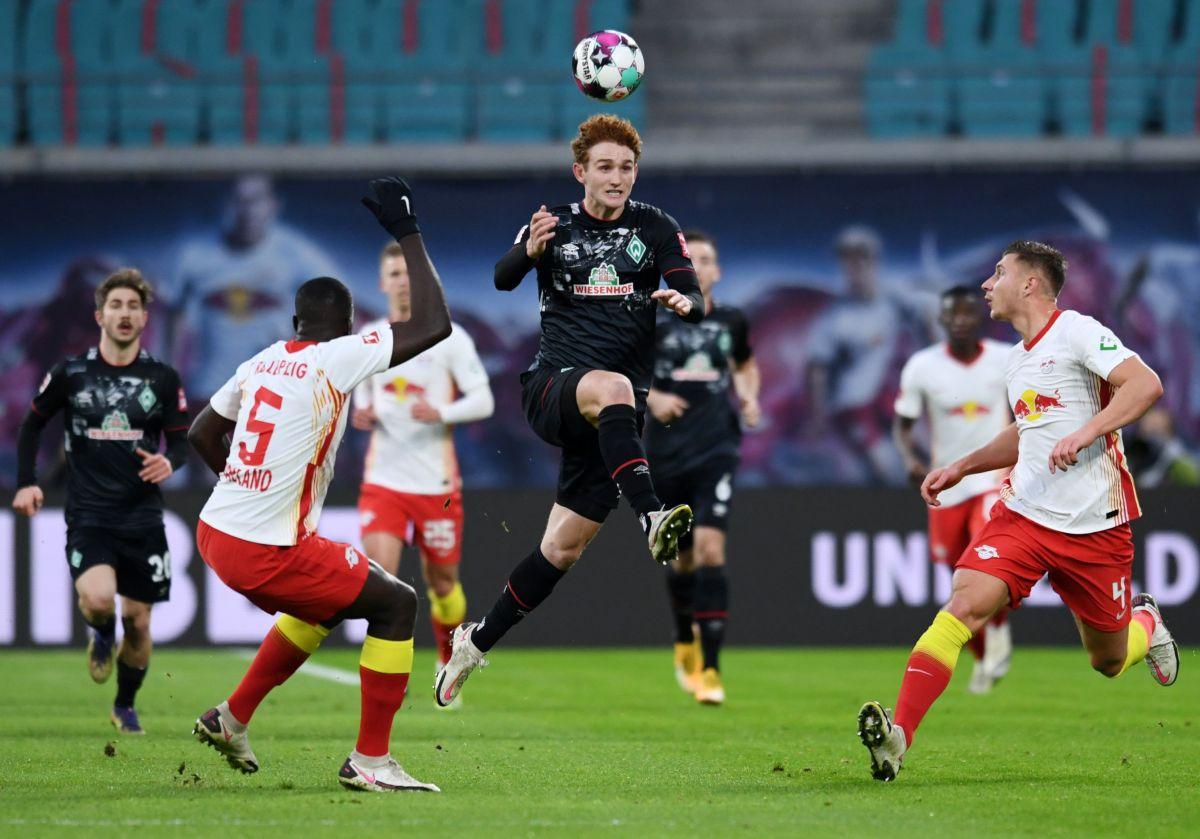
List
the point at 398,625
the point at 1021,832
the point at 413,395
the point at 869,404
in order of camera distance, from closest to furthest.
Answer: the point at 1021,832
the point at 398,625
the point at 413,395
the point at 869,404

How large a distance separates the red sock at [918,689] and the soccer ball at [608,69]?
2.87 metres

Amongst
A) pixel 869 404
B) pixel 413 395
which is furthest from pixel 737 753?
pixel 869 404

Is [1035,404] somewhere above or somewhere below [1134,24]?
below

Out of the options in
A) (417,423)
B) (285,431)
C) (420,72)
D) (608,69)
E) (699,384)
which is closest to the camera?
(285,431)

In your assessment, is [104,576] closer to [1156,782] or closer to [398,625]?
[398,625]

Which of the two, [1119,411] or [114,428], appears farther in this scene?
[114,428]

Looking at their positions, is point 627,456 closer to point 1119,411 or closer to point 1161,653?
point 1119,411

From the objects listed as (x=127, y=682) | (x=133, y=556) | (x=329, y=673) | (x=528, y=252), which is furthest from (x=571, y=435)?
(x=329, y=673)

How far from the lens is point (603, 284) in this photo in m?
7.59

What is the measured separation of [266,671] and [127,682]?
8.70 feet

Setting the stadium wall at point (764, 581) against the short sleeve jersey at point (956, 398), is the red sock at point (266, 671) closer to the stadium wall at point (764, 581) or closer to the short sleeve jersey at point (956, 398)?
the short sleeve jersey at point (956, 398)

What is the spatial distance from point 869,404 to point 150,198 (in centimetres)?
806

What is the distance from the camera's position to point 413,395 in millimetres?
11227

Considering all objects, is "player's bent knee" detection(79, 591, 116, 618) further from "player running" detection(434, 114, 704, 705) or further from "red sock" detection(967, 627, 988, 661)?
"red sock" detection(967, 627, 988, 661)
